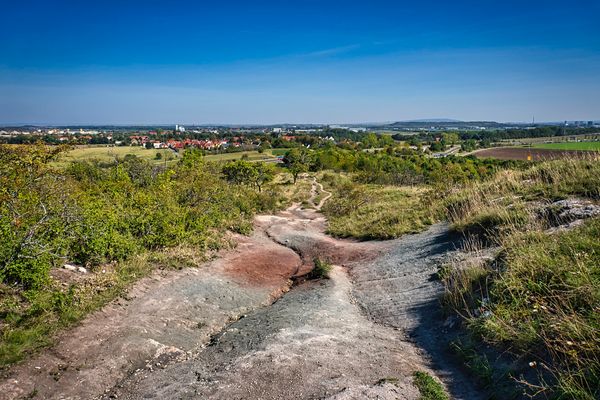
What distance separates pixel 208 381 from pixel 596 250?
6.58 m

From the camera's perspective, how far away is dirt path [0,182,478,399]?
16.9ft

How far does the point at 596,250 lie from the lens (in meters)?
6.13

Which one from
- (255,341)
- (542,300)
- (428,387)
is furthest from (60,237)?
(542,300)

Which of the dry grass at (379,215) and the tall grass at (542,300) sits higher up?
the tall grass at (542,300)

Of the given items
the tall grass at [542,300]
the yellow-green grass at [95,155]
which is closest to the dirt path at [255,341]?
the tall grass at [542,300]

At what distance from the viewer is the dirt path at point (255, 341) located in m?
5.14

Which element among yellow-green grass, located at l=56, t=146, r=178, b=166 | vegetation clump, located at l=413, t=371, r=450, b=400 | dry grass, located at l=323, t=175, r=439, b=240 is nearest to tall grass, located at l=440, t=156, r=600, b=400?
vegetation clump, located at l=413, t=371, r=450, b=400

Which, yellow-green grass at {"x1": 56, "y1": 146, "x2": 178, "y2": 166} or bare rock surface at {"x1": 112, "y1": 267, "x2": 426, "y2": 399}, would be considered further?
yellow-green grass at {"x1": 56, "y1": 146, "x2": 178, "y2": 166}

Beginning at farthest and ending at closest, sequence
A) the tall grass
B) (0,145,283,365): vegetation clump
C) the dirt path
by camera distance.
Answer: (0,145,283,365): vegetation clump < the dirt path < the tall grass

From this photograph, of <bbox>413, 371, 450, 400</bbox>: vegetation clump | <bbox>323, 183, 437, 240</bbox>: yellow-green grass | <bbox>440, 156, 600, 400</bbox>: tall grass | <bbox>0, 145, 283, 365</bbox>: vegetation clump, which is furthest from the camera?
<bbox>323, 183, 437, 240</bbox>: yellow-green grass

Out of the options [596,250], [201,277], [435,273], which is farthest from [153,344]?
[596,250]

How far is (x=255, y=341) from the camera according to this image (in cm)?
659

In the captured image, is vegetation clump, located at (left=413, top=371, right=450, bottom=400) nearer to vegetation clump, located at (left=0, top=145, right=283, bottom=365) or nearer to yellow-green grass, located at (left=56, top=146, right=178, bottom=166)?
vegetation clump, located at (left=0, top=145, right=283, bottom=365)

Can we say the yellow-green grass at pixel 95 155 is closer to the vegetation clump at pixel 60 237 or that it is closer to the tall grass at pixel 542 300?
the vegetation clump at pixel 60 237
